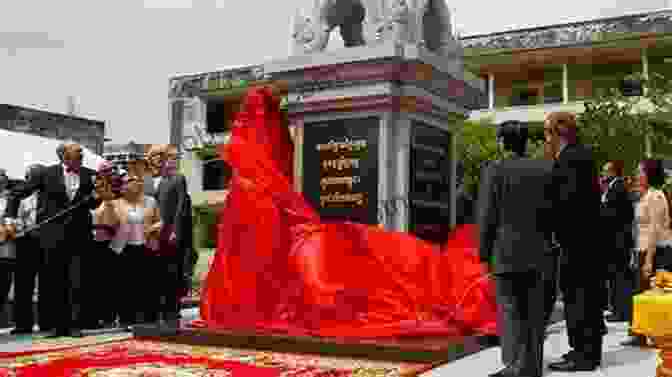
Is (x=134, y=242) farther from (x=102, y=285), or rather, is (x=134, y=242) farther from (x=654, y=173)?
(x=654, y=173)

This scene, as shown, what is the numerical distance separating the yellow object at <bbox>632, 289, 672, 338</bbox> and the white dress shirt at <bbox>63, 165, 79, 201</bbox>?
15.0 feet

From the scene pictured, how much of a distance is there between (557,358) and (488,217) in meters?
1.38

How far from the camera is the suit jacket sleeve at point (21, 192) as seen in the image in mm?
6211

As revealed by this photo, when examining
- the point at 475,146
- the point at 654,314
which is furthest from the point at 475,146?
the point at 654,314

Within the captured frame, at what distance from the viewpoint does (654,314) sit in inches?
127

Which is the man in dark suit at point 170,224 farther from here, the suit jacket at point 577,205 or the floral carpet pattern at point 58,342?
the suit jacket at point 577,205

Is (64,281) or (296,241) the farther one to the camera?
(64,281)

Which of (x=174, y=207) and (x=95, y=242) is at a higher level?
(x=174, y=207)

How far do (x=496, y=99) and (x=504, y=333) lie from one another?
30342 mm

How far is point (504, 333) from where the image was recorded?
4129mm

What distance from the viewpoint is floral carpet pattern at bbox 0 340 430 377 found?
426 centimetres

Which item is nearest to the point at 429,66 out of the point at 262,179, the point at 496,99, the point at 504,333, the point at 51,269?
the point at 262,179

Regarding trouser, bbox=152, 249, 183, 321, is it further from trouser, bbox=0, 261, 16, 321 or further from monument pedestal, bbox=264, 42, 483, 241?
monument pedestal, bbox=264, 42, 483, 241

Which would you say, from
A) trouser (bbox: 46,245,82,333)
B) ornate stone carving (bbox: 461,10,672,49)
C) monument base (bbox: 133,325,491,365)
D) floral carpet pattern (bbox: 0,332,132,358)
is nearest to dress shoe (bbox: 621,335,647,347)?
monument base (bbox: 133,325,491,365)
